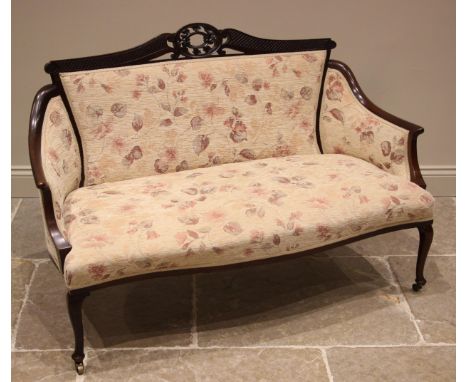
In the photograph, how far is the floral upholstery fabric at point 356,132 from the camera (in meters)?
2.90

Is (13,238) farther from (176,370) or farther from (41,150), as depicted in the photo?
(176,370)

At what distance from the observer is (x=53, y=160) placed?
2600 millimetres

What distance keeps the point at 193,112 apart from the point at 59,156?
2.04 feet

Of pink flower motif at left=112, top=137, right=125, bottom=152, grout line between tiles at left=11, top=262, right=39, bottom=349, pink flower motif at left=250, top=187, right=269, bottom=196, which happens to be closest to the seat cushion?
pink flower motif at left=250, top=187, right=269, bottom=196

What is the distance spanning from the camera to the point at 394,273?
306cm

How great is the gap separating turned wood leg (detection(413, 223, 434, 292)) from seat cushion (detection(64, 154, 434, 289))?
0.10 meters

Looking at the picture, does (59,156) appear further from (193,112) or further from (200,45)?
(200,45)

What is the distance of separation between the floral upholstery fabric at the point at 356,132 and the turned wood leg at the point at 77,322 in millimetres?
1421

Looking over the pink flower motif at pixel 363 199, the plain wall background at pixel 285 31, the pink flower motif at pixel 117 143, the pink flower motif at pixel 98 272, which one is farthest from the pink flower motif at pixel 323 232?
the plain wall background at pixel 285 31

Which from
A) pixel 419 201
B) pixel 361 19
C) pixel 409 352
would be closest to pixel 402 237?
pixel 419 201

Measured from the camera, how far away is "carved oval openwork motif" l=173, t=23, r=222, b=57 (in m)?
2.88

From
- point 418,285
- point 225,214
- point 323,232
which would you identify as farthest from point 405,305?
point 225,214

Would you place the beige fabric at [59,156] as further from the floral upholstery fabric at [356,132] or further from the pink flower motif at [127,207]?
the floral upholstery fabric at [356,132]

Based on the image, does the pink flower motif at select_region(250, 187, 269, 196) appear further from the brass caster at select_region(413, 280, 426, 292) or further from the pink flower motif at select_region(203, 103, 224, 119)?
the brass caster at select_region(413, 280, 426, 292)
